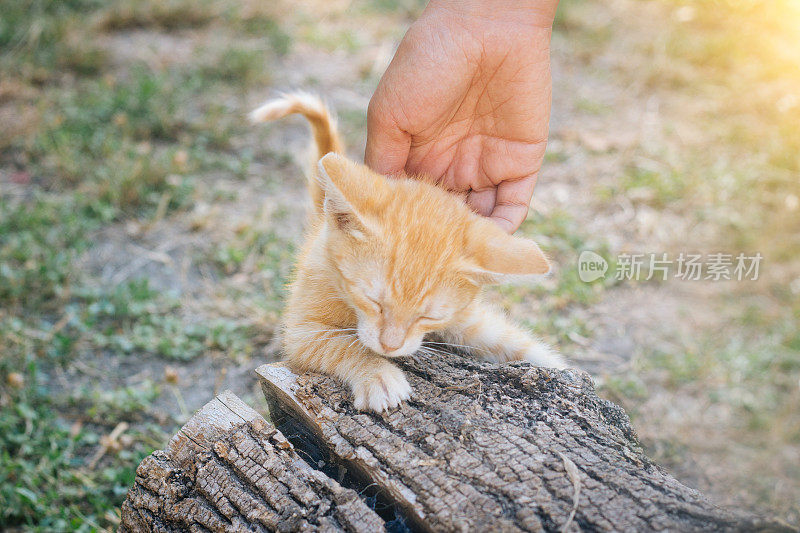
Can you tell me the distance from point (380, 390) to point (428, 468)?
27cm

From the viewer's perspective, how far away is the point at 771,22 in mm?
5258

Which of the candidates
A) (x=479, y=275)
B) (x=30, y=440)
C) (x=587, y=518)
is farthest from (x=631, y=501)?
(x=30, y=440)

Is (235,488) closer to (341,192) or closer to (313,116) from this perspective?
(341,192)

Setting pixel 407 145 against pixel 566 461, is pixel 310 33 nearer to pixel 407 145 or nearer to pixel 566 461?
pixel 407 145

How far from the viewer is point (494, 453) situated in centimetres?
136

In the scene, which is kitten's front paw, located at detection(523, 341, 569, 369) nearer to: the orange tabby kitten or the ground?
the orange tabby kitten

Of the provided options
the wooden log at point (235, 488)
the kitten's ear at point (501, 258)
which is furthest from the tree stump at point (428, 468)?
the kitten's ear at point (501, 258)

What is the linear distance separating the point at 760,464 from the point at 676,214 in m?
1.61

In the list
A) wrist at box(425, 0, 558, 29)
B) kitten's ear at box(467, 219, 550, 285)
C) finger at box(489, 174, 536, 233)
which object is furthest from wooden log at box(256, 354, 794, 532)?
wrist at box(425, 0, 558, 29)

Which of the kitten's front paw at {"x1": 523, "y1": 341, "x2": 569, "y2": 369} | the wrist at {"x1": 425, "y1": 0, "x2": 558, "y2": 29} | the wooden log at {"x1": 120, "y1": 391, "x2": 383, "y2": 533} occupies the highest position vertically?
the wrist at {"x1": 425, "y1": 0, "x2": 558, "y2": 29}

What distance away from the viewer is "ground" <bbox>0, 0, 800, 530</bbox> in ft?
7.36

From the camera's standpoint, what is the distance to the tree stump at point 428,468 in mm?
1237

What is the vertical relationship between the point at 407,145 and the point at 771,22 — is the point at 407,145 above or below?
below

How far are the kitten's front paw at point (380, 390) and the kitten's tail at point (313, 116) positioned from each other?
821 millimetres
